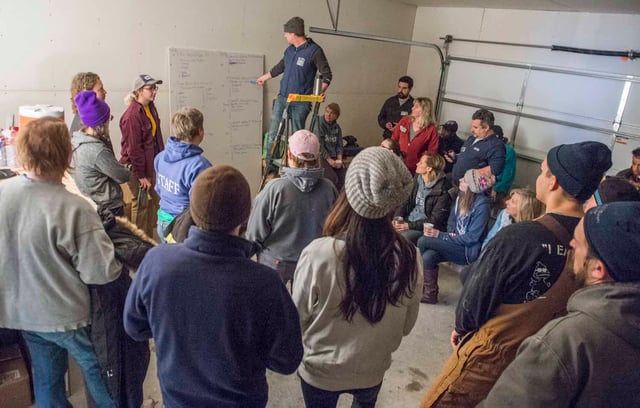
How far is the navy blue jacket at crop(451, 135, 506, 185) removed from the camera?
12.5ft

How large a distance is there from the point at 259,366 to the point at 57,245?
0.81 m

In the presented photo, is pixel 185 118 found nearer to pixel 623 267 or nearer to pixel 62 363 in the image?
pixel 62 363

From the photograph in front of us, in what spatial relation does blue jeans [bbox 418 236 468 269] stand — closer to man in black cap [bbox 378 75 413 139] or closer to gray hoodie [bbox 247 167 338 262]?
gray hoodie [bbox 247 167 338 262]

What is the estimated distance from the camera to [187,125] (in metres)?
2.31

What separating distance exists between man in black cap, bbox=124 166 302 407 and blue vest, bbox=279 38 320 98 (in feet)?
11.6

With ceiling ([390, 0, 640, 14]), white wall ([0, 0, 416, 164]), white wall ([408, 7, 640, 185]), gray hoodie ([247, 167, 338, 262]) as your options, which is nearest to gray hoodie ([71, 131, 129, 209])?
gray hoodie ([247, 167, 338, 262])

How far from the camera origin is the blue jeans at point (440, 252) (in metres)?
3.41

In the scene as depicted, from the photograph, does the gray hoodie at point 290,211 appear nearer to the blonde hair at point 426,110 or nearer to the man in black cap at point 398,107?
the blonde hair at point 426,110

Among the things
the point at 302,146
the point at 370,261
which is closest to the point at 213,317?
the point at 370,261

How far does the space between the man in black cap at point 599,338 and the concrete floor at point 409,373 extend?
1.55m

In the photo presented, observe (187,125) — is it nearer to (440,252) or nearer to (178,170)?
(178,170)

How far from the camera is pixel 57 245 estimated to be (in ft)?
4.91

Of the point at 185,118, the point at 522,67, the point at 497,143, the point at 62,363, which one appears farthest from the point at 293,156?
the point at 522,67

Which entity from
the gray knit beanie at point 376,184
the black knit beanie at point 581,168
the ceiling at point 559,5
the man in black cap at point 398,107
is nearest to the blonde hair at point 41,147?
the gray knit beanie at point 376,184
